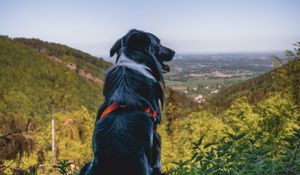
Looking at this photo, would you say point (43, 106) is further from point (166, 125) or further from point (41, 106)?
point (166, 125)

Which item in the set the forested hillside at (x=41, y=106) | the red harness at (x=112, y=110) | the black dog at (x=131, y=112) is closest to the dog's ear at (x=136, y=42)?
the black dog at (x=131, y=112)

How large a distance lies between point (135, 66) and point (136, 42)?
0.39 metres

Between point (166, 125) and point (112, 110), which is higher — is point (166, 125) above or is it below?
below

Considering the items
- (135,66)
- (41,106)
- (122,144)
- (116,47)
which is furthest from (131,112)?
(41,106)

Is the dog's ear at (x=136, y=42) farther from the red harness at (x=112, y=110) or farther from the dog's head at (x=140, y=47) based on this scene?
the red harness at (x=112, y=110)

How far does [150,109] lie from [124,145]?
1.64ft

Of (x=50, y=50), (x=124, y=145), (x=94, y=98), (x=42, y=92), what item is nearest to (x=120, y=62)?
(x=124, y=145)

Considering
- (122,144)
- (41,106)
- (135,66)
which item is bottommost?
(41,106)

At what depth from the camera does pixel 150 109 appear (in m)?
2.64

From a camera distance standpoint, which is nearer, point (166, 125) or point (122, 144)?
point (122, 144)

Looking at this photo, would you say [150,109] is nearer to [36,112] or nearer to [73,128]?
[73,128]

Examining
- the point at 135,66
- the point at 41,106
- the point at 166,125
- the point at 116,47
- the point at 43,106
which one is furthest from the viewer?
the point at 41,106

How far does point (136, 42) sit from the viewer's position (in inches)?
119

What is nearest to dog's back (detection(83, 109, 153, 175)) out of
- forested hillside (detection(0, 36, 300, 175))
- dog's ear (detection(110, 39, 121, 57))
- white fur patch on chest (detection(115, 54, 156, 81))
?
white fur patch on chest (detection(115, 54, 156, 81))
